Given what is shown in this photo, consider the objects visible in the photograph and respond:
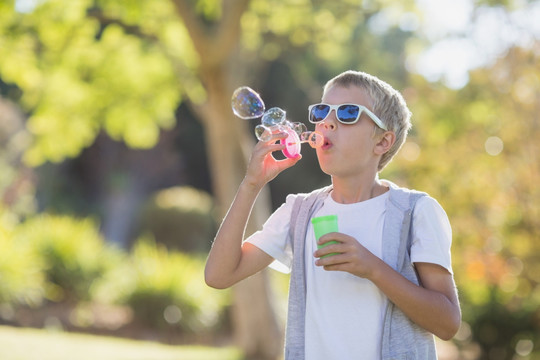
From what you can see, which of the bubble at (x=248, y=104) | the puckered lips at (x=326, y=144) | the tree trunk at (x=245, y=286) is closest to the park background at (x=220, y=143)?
the tree trunk at (x=245, y=286)

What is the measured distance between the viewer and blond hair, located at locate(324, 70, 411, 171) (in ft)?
7.60

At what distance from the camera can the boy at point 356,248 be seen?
2088 millimetres

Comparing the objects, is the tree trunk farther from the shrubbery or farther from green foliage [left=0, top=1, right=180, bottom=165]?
the shrubbery

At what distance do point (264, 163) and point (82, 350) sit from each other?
6.06 metres

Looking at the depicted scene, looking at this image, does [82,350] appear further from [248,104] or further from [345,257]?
[345,257]

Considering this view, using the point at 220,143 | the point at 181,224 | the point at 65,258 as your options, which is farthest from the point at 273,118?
the point at 181,224

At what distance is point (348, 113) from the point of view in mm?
2250

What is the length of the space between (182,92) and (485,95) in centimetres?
410

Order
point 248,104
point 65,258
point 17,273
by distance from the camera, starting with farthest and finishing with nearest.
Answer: point 65,258
point 17,273
point 248,104

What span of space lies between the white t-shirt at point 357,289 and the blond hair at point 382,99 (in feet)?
0.79

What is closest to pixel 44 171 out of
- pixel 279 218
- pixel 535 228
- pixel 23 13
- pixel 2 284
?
pixel 2 284

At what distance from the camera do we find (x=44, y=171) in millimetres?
22328

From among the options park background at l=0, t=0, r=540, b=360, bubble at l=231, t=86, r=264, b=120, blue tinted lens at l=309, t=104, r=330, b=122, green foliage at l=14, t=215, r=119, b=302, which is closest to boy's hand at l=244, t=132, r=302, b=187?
blue tinted lens at l=309, t=104, r=330, b=122

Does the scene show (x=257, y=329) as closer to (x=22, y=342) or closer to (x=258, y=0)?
(x=22, y=342)
